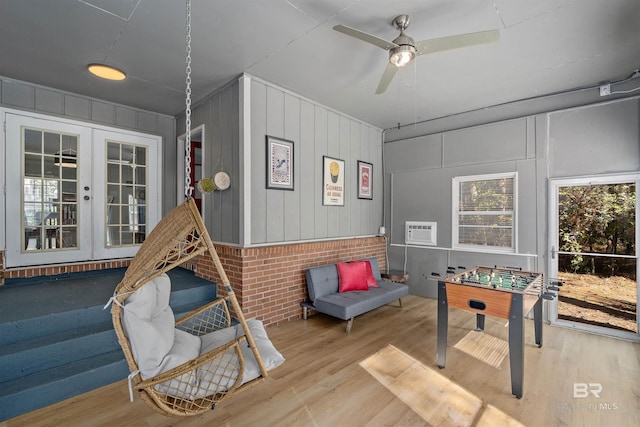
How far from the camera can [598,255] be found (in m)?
3.54

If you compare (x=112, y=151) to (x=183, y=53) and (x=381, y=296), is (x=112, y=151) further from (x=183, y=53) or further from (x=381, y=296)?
(x=381, y=296)

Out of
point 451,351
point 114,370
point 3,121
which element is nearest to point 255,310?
point 114,370

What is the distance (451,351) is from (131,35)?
431cm

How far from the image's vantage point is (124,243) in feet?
14.1

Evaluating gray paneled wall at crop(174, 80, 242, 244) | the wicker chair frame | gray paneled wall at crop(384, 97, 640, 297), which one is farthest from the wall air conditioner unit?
the wicker chair frame

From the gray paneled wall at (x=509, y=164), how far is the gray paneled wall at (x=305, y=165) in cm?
64

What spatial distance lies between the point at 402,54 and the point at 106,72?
10.3 feet

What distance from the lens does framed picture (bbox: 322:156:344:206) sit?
14.1 ft

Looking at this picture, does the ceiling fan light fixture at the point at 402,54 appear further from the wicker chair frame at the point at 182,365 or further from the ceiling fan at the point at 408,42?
the wicker chair frame at the point at 182,365

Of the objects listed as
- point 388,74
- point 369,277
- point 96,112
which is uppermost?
point 96,112

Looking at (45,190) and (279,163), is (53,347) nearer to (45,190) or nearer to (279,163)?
(45,190)

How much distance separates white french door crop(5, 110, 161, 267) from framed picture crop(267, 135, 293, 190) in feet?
7.32

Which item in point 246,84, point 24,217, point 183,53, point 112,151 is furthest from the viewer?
point 112,151

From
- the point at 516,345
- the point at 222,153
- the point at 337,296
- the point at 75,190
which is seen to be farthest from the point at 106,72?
the point at 516,345
